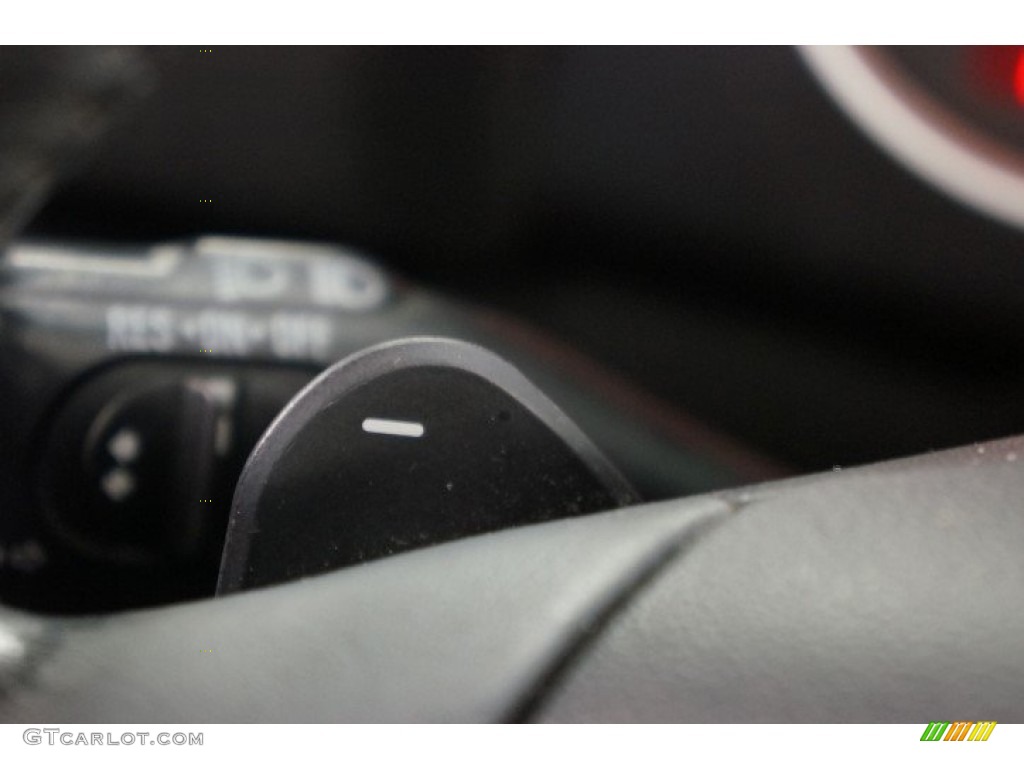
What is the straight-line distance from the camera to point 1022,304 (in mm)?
598

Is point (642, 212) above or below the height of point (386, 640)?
above

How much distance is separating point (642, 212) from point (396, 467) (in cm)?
21

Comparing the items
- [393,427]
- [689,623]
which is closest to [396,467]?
→ [393,427]

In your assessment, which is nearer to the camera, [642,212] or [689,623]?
[689,623]

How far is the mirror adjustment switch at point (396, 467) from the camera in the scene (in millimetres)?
523

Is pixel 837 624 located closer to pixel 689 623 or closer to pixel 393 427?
pixel 689 623

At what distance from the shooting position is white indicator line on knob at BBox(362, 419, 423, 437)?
526 millimetres

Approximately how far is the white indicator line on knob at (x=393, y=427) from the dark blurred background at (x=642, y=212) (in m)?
0.11

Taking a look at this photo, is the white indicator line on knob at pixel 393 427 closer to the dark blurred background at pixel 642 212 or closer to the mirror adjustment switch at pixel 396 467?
the mirror adjustment switch at pixel 396 467

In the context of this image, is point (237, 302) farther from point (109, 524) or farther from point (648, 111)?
point (648, 111)

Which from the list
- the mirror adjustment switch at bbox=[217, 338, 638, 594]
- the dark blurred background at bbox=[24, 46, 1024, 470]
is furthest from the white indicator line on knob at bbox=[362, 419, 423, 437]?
the dark blurred background at bbox=[24, 46, 1024, 470]

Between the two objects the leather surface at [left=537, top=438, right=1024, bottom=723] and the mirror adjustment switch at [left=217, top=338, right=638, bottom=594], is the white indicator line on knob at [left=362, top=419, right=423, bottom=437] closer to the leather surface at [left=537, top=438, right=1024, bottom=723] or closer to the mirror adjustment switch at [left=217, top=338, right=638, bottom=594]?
the mirror adjustment switch at [left=217, top=338, right=638, bottom=594]

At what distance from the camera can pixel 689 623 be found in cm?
44
